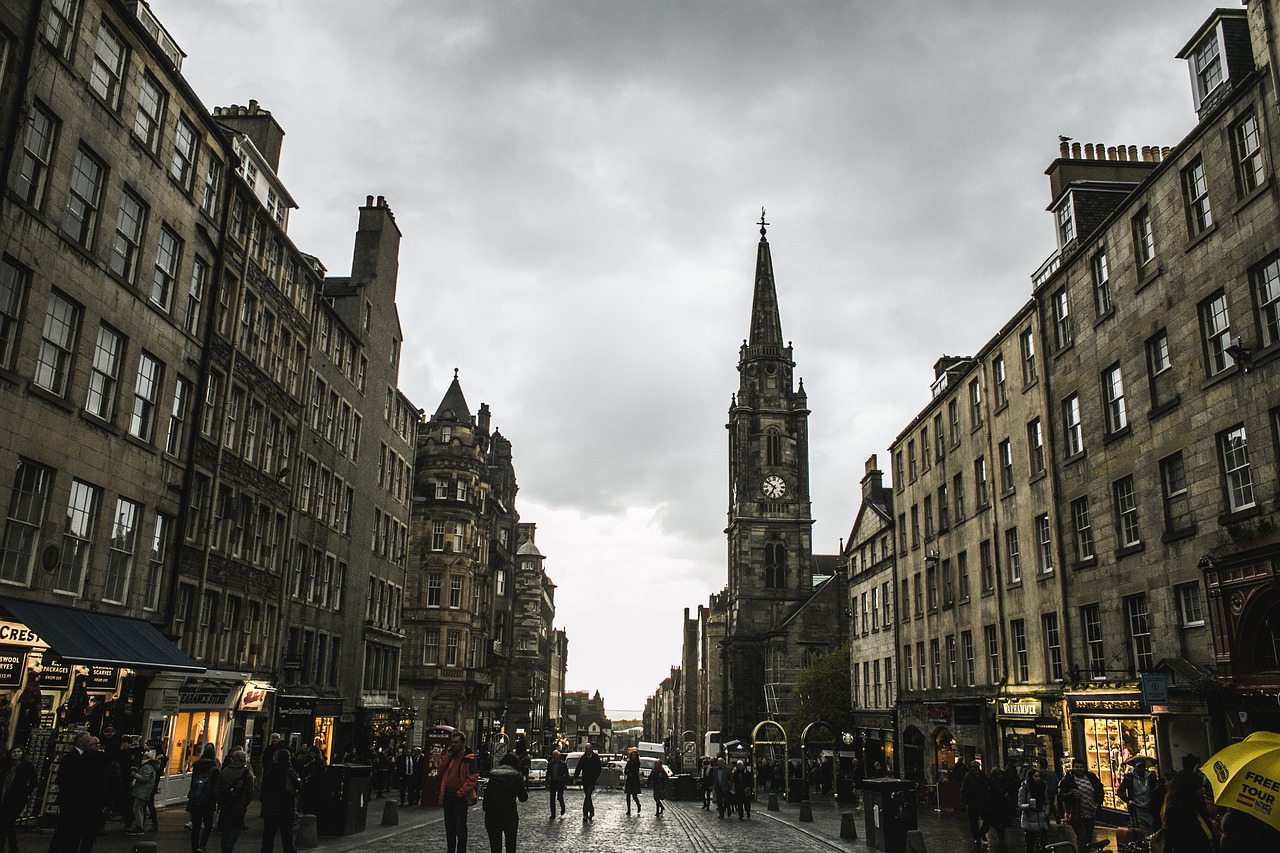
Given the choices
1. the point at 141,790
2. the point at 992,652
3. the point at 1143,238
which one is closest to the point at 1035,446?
the point at 992,652

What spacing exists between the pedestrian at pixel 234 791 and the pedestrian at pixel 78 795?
8.55 feet

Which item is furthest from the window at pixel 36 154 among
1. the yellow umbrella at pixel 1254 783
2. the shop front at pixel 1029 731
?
the shop front at pixel 1029 731

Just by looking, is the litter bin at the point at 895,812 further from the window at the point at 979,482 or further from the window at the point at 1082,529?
the window at the point at 979,482

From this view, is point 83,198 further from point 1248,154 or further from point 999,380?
point 999,380

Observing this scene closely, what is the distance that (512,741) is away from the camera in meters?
76.0

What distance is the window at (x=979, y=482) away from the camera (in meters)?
33.2

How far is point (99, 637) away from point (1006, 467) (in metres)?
26.5

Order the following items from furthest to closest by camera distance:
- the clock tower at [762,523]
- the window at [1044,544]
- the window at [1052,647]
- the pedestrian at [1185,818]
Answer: the clock tower at [762,523] < the window at [1044,544] < the window at [1052,647] < the pedestrian at [1185,818]

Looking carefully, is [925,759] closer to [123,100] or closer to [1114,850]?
[1114,850]

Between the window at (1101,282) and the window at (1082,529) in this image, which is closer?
the window at (1101,282)

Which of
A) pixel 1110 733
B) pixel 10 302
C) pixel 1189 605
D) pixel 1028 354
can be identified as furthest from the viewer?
pixel 1028 354

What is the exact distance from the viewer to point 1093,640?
25016mm

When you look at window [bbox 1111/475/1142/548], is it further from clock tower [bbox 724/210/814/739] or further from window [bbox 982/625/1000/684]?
clock tower [bbox 724/210/814/739]

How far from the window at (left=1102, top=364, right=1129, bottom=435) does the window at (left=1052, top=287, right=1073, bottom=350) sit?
2446mm
